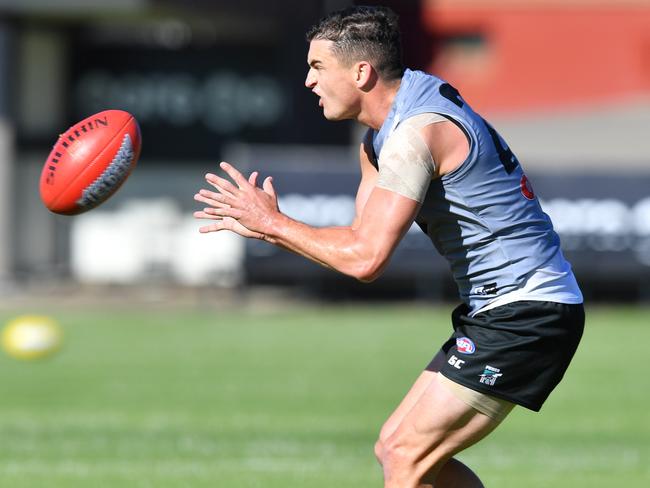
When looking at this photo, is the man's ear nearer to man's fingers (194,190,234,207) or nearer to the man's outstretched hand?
the man's outstretched hand

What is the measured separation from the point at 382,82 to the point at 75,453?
5220 millimetres

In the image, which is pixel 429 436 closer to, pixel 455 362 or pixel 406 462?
pixel 406 462

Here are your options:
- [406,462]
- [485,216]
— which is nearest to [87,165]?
[485,216]

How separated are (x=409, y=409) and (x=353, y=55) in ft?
4.94

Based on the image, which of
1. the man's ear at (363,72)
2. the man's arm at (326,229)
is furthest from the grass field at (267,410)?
the man's ear at (363,72)

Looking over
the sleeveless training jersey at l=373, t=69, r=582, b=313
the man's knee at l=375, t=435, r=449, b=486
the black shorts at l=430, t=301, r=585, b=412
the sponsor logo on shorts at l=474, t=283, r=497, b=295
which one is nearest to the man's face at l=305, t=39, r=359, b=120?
the sleeveless training jersey at l=373, t=69, r=582, b=313

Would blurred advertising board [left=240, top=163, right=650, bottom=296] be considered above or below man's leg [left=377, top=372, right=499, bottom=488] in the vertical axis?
below

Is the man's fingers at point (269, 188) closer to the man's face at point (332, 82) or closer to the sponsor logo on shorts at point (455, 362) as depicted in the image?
the man's face at point (332, 82)

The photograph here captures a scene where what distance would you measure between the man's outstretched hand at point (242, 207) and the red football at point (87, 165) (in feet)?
2.76

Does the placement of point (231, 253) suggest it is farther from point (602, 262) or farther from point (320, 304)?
point (602, 262)

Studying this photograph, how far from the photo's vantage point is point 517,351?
5414mm

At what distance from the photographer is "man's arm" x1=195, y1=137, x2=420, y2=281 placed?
5195mm

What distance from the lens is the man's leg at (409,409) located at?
549 centimetres

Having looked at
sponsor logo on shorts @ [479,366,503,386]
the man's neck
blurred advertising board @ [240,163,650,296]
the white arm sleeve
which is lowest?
blurred advertising board @ [240,163,650,296]
